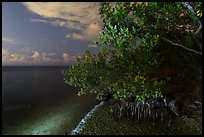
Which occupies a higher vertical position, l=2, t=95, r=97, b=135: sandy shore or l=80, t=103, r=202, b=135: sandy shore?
l=80, t=103, r=202, b=135: sandy shore

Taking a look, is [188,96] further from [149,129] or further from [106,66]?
[106,66]

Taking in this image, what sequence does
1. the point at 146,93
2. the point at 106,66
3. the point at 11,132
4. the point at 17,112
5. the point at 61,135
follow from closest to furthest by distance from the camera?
the point at 146,93, the point at 106,66, the point at 61,135, the point at 11,132, the point at 17,112

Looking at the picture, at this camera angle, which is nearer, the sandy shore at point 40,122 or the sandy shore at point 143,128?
the sandy shore at point 143,128

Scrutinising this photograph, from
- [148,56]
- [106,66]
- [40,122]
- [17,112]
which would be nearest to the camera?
[148,56]

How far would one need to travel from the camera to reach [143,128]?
1997 centimetres

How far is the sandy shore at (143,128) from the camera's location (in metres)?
18.9

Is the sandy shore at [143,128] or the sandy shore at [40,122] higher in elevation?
the sandy shore at [143,128]

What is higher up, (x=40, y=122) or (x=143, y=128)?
(x=143, y=128)

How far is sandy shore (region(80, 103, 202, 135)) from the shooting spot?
62.1 ft

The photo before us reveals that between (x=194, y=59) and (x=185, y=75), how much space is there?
374 cm

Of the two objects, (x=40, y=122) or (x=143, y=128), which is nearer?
(x=143, y=128)

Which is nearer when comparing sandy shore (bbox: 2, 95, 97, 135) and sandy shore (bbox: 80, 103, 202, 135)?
sandy shore (bbox: 80, 103, 202, 135)

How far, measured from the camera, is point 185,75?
24531 millimetres

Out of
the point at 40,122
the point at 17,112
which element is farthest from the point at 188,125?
the point at 17,112
